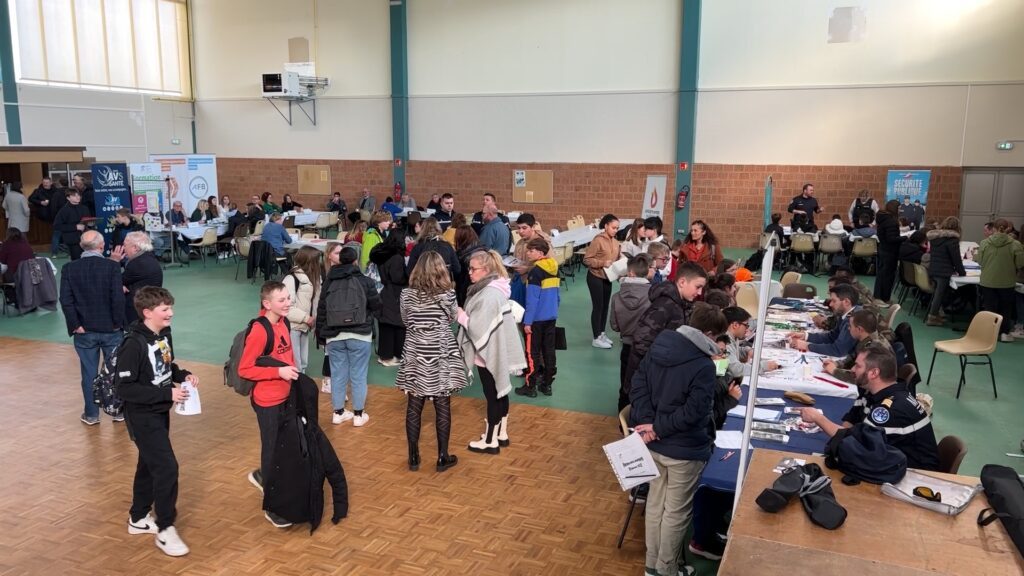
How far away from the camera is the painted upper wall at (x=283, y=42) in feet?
58.5

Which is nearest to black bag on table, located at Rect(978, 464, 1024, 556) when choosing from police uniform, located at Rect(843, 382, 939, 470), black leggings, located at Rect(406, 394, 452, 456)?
police uniform, located at Rect(843, 382, 939, 470)

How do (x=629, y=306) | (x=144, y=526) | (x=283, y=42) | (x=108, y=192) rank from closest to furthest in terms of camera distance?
1. (x=144, y=526)
2. (x=629, y=306)
3. (x=108, y=192)
4. (x=283, y=42)

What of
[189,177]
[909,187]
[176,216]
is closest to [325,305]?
[176,216]

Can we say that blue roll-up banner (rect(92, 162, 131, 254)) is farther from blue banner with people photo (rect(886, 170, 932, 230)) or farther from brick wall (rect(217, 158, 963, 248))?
blue banner with people photo (rect(886, 170, 932, 230))

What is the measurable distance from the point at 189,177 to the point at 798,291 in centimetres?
1226

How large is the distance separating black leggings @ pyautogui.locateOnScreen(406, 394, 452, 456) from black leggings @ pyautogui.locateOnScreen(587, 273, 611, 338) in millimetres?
3036

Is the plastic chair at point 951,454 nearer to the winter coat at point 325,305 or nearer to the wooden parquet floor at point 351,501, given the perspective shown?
the wooden parquet floor at point 351,501

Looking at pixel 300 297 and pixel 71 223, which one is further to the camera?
pixel 71 223

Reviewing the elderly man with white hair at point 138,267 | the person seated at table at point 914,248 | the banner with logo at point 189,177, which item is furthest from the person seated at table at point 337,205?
the person seated at table at point 914,248

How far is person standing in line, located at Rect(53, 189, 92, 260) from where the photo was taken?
12477mm

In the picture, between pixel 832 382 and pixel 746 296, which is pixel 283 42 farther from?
pixel 832 382

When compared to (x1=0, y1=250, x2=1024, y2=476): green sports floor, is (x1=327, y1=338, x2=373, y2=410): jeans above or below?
above

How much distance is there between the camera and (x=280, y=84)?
18.0 meters

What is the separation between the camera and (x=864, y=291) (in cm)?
571
